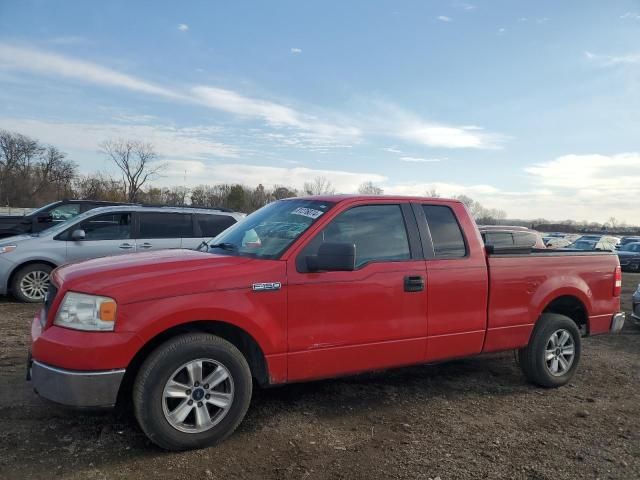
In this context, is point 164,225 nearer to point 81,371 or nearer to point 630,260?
point 81,371

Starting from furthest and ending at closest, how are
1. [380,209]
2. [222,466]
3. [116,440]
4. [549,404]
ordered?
[549,404] < [380,209] < [116,440] < [222,466]

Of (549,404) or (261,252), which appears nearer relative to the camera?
(261,252)

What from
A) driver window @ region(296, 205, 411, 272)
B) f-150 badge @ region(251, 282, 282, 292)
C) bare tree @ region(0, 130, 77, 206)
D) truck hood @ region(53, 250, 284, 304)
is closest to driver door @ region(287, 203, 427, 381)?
driver window @ region(296, 205, 411, 272)

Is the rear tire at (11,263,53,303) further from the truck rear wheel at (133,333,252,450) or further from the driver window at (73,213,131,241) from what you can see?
the truck rear wheel at (133,333,252,450)

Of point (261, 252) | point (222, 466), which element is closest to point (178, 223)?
point (261, 252)

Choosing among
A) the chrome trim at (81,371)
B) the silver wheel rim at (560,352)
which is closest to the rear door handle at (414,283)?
the silver wheel rim at (560,352)

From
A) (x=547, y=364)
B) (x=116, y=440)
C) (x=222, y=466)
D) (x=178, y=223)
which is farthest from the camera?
(x=178, y=223)

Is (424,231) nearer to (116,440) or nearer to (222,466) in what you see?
(222,466)

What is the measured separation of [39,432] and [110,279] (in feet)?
4.44

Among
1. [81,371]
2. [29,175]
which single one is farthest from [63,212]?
[29,175]

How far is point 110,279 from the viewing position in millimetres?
3377

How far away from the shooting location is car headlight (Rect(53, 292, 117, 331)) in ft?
10.6

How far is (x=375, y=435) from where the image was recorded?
3.87 metres

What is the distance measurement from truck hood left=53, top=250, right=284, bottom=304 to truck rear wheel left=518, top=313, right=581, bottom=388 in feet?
9.57
